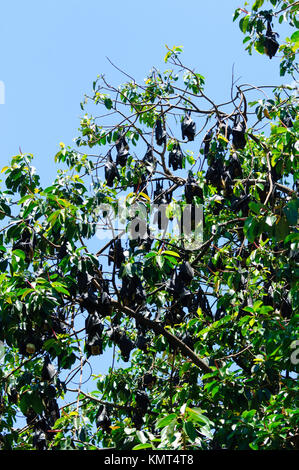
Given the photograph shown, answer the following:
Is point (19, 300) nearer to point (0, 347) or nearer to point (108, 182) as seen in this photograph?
point (0, 347)

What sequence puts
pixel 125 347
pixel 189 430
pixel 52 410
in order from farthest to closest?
pixel 125 347, pixel 52 410, pixel 189 430

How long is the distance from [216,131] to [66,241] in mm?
2037

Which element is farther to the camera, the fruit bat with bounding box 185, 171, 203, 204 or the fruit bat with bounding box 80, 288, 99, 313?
the fruit bat with bounding box 185, 171, 203, 204

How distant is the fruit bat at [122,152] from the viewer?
19.2 ft

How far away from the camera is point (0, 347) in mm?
4465

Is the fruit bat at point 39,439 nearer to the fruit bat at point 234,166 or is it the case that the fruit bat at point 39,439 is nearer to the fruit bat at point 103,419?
the fruit bat at point 103,419

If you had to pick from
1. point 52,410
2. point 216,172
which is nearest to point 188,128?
point 216,172

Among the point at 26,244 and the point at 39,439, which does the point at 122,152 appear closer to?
the point at 26,244

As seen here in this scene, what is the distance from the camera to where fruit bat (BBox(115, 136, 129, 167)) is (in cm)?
586

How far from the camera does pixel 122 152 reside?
588 centimetres

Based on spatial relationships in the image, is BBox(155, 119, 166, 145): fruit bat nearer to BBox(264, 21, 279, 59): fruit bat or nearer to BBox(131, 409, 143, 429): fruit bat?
BBox(264, 21, 279, 59): fruit bat

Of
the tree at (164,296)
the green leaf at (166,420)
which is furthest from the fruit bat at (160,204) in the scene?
the green leaf at (166,420)

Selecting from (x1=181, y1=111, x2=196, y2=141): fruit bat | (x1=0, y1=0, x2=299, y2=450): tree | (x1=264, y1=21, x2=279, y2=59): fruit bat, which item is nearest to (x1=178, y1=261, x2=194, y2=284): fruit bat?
(x1=0, y1=0, x2=299, y2=450): tree
